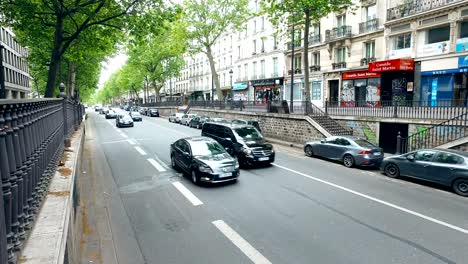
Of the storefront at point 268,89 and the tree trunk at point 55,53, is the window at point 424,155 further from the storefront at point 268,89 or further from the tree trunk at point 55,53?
the storefront at point 268,89

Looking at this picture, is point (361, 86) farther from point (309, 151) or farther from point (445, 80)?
point (309, 151)

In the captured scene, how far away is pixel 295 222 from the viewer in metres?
7.21

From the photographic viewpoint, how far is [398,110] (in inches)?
695

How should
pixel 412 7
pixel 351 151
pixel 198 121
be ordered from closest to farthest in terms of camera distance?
pixel 351 151 < pixel 412 7 < pixel 198 121

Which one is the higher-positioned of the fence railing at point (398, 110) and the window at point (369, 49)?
the window at point (369, 49)

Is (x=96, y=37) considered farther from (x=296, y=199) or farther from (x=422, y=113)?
(x=422, y=113)

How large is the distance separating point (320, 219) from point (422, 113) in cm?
1253

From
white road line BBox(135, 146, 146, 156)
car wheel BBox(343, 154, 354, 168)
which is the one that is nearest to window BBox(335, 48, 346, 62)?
car wheel BBox(343, 154, 354, 168)

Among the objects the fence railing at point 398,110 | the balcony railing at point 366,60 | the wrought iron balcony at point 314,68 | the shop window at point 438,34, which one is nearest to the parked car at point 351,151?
the fence railing at point 398,110

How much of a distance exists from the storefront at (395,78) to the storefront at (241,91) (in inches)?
890

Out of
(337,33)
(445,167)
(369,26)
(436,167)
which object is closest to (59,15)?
(436,167)

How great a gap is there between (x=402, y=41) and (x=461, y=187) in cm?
1926

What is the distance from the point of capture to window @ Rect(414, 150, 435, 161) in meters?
11.0

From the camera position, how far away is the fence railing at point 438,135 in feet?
46.2
